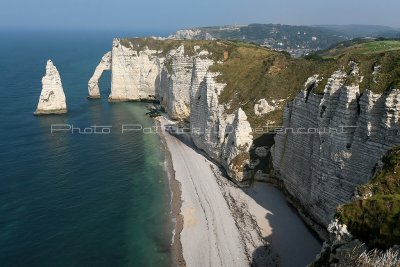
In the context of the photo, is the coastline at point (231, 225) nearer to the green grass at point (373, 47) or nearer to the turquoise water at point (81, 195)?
the turquoise water at point (81, 195)

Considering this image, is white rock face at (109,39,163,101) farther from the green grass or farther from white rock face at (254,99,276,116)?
white rock face at (254,99,276,116)

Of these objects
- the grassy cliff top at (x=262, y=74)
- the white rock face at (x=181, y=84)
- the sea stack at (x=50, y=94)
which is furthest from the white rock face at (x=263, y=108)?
the sea stack at (x=50, y=94)

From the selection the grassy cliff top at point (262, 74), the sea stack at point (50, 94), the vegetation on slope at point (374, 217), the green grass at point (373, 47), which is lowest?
the sea stack at point (50, 94)

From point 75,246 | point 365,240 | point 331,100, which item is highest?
point 331,100

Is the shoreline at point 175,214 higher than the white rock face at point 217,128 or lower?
lower

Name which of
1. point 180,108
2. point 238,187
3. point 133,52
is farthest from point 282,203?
point 133,52

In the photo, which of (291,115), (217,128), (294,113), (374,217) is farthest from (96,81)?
(374,217)

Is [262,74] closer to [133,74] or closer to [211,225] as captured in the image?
[211,225]

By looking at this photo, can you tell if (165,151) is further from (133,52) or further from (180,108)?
(133,52)
